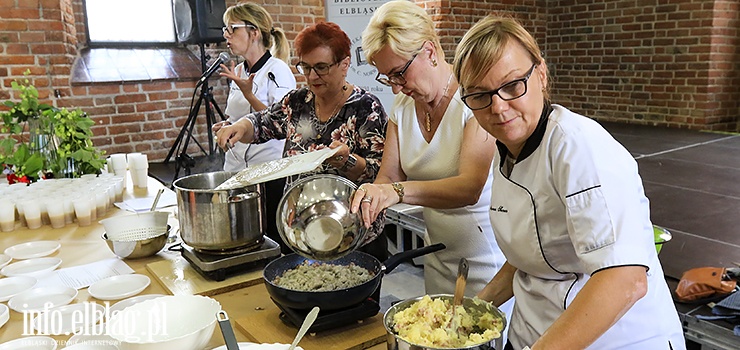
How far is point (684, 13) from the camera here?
5.78m

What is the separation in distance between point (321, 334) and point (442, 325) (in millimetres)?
285

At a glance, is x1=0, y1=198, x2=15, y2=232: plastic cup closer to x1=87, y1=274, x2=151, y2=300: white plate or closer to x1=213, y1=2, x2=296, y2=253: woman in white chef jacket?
x1=87, y1=274, x2=151, y2=300: white plate

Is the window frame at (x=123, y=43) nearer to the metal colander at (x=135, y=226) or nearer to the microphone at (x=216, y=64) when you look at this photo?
the microphone at (x=216, y=64)

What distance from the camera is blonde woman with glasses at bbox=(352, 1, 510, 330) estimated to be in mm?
1521

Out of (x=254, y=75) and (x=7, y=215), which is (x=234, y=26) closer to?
(x=254, y=75)

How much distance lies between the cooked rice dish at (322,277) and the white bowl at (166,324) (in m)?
0.17

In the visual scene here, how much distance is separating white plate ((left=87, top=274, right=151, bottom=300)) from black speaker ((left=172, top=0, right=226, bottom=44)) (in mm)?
3467

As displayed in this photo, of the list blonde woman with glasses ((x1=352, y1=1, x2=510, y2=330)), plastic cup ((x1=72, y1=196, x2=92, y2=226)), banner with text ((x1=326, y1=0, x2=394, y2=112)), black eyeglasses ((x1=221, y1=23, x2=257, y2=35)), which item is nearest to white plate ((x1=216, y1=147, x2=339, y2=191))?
blonde woman with glasses ((x1=352, y1=1, x2=510, y2=330))

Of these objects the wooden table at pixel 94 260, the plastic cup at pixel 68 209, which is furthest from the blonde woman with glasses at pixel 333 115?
the plastic cup at pixel 68 209

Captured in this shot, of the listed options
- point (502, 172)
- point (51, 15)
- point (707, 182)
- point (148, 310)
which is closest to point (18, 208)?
point (148, 310)

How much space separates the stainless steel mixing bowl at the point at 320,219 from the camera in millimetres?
1331

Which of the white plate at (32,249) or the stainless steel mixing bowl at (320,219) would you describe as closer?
the stainless steel mixing bowl at (320,219)

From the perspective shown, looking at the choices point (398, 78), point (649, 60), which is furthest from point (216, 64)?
point (649, 60)

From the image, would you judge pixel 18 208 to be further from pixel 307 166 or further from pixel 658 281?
pixel 658 281
